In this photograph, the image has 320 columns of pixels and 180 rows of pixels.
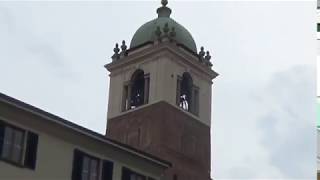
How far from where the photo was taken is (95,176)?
90.0 feet

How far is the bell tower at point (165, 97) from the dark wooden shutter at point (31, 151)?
22.4 meters

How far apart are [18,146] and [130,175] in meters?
5.69

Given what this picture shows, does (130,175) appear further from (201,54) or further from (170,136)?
(201,54)

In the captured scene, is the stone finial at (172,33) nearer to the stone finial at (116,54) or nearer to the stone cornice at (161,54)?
the stone cornice at (161,54)

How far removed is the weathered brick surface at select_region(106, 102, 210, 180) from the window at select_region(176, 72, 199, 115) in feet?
3.04

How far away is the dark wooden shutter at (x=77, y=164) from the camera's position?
26641mm

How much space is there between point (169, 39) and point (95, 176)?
23886 millimetres

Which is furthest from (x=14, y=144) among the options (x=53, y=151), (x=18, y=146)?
(x=53, y=151)

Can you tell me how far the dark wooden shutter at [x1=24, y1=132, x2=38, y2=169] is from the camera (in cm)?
2497

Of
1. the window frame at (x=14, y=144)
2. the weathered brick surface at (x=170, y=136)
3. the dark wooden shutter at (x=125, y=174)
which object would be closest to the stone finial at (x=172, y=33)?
the weathered brick surface at (x=170, y=136)

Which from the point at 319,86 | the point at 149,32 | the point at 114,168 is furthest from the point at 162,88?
the point at 319,86

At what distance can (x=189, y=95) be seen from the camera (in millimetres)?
51250

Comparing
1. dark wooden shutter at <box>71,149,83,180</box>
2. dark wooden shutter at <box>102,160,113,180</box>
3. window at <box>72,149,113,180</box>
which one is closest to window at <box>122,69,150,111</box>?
dark wooden shutter at <box>102,160,113,180</box>

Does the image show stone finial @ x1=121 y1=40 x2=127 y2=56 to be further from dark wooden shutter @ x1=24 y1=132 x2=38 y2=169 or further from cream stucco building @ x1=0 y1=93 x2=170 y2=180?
dark wooden shutter @ x1=24 y1=132 x2=38 y2=169
